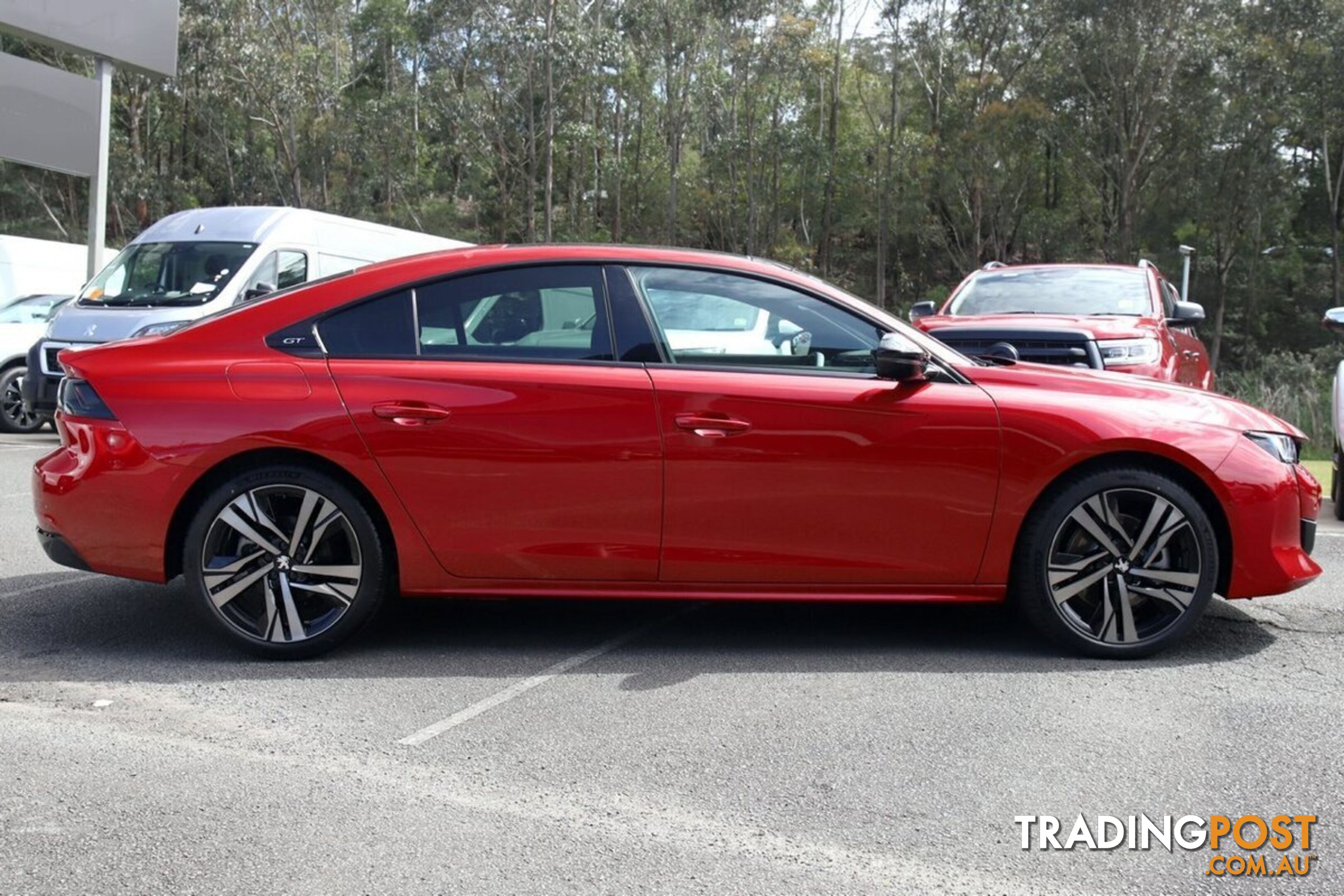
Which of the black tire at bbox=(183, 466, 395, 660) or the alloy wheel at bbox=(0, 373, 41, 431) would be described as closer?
the black tire at bbox=(183, 466, 395, 660)

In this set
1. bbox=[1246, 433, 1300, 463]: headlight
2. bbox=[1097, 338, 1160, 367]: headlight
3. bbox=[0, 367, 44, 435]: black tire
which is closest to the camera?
bbox=[1246, 433, 1300, 463]: headlight

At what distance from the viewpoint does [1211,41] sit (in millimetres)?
36312

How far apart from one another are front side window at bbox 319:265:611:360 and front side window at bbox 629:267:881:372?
9.5 inches

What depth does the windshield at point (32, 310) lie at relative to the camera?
14914mm

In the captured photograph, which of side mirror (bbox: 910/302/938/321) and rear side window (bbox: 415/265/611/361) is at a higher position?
side mirror (bbox: 910/302/938/321)

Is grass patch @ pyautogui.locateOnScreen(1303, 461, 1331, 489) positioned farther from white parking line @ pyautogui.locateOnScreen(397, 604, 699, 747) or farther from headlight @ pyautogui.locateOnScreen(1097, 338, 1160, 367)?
white parking line @ pyautogui.locateOnScreen(397, 604, 699, 747)

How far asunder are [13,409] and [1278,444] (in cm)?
1366

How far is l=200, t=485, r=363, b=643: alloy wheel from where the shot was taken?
4691 mm

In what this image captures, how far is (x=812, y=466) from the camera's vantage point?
4.71 meters

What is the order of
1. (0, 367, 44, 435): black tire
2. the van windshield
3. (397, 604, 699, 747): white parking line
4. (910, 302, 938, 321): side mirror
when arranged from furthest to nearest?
(0, 367, 44, 435): black tire → the van windshield → (910, 302, 938, 321): side mirror → (397, 604, 699, 747): white parking line

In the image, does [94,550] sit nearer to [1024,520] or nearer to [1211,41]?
[1024,520]

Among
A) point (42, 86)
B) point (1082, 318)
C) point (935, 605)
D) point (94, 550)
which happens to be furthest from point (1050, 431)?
point (42, 86)

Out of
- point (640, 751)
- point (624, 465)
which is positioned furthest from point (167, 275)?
point (640, 751)

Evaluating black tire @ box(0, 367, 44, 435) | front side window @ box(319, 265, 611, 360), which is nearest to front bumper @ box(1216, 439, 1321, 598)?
front side window @ box(319, 265, 611, 360)
